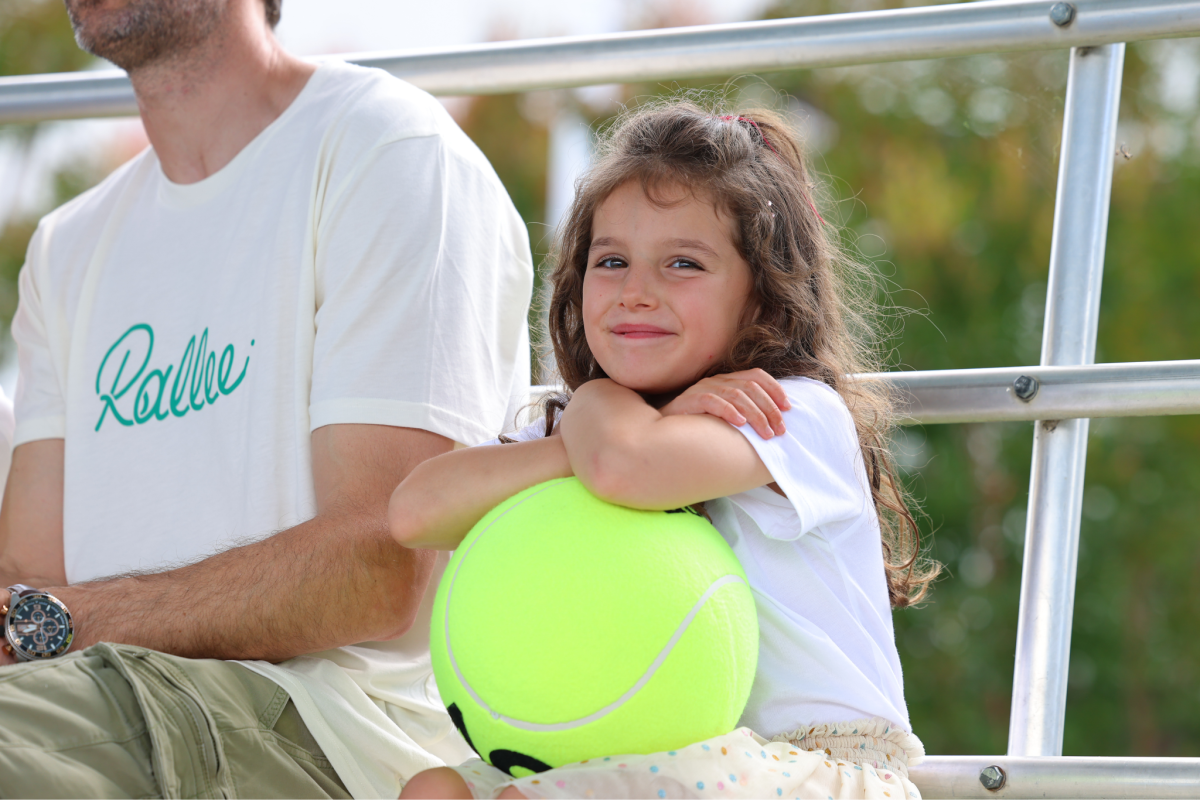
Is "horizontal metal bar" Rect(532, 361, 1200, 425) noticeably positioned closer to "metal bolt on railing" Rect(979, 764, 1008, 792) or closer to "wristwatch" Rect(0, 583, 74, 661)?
"metal bolt on railing" Rect(979, 764, 1008, 792)

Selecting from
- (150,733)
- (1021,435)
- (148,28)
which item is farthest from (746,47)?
(1021,435)

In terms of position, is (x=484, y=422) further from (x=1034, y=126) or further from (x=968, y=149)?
(x=968, y=149)

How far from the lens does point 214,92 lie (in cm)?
213

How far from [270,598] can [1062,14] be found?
4.01 feet

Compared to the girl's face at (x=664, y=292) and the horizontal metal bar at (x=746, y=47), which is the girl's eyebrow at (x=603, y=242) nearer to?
the girl's face at (x=664, y=292)

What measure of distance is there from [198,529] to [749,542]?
833 millimetres

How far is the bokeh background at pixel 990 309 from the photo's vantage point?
927 cm

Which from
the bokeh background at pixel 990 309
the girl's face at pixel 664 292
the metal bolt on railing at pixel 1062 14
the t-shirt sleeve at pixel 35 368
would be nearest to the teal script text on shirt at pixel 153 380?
the t-shirt sleeve at pixel 35 368

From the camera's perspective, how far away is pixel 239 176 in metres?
2.02

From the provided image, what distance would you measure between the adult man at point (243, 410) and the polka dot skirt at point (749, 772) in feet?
1.23

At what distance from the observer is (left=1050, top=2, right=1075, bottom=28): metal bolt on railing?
1.66 metres

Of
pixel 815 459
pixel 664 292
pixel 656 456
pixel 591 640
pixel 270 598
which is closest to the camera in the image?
pixel 591 640

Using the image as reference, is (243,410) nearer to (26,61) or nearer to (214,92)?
(214,92)

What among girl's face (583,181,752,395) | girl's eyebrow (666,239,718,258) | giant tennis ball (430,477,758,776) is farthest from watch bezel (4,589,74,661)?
girl's eyebrow (666,239,718,258)
